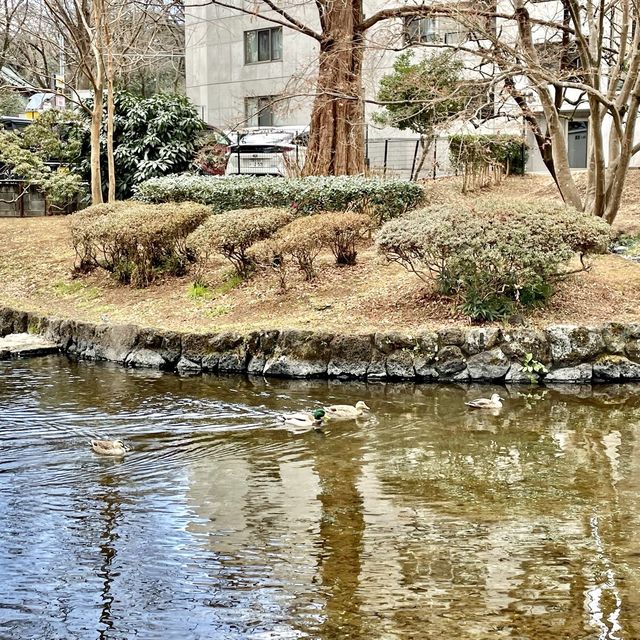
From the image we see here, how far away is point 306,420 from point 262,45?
3181cm

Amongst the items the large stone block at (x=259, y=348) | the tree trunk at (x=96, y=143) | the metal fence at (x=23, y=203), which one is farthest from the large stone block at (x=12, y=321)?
the metal fence at (x=23, y=203)

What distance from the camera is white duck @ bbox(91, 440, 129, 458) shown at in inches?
344

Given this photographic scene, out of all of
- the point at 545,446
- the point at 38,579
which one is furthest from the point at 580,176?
the point at 38,579

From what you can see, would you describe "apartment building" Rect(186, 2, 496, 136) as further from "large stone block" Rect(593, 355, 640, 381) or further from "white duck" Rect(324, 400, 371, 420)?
"white duck" Rect(324, 400, 371, 420)

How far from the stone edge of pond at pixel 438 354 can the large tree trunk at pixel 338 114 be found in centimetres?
839

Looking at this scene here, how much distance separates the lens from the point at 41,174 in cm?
2423

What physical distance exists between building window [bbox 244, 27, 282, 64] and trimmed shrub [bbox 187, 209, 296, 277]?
25.0 metres

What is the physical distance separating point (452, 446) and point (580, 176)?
18563 millimetres

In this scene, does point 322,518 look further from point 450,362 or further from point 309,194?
point 309,194

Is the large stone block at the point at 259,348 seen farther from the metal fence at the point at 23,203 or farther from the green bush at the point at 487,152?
the metal fence at the point at 23,203

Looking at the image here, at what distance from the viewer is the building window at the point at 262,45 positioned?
3853cm

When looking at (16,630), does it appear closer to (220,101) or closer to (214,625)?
(214,625)

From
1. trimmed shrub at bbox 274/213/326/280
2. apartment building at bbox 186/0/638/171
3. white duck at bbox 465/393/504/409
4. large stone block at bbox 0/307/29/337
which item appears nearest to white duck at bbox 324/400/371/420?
A: white duck at bbox 465/393/504/409

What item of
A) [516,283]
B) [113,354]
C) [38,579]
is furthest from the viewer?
[113,354]
